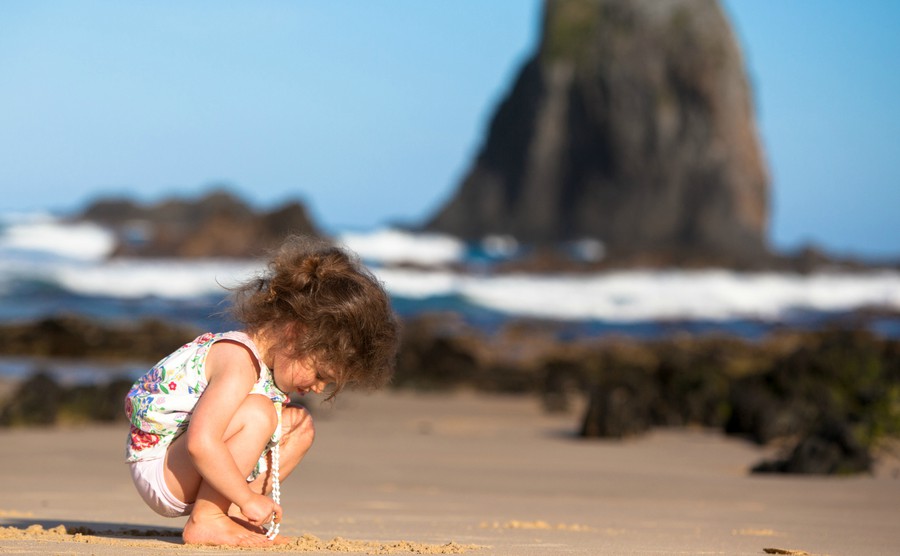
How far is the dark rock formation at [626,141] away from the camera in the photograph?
7069 cm

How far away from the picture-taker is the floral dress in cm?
323

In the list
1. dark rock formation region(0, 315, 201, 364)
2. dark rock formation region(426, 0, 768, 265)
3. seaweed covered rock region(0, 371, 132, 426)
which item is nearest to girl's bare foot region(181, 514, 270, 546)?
seaweed covered rock region(0, 371, 132, 426)

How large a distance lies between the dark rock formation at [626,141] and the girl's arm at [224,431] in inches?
2549

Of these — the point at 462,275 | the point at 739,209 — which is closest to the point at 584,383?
the point at 462,275

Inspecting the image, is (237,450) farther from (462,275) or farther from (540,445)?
(462,275)

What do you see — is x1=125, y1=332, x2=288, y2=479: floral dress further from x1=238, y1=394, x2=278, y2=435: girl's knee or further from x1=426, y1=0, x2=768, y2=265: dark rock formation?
x1=426, y1=0, x2=768, y2=265: dark rock formation

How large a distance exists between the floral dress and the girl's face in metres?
0.03

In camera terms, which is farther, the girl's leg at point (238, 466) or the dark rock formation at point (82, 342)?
the dark rock formation at point (82, 342)

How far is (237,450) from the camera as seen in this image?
10.4 feet

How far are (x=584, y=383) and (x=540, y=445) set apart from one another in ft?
13.0

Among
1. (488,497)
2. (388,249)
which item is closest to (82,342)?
(488,497)

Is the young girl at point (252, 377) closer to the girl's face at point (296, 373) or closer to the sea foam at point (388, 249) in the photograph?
the girl's face at point (296, 373)

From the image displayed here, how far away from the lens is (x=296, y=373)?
3258mm

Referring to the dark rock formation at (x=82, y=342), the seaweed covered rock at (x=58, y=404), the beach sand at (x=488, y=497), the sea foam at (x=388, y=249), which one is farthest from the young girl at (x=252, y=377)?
the sea foam at (x=388, y=249)
